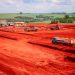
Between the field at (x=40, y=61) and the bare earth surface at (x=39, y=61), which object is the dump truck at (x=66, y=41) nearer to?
the field at (x=40, y=61)

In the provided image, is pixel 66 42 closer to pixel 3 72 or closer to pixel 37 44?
pixel 37 44

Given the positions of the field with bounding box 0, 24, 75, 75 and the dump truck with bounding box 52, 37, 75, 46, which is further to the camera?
the dump truck with bounding box 52, 37, 75, 46

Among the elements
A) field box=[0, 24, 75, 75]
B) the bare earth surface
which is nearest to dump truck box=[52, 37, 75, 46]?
field box=[0, 24, 75, 75]

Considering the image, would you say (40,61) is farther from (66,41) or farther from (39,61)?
(66,41)

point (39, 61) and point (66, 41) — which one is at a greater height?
point (66, 41)

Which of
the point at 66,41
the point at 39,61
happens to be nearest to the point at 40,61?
the point at 39,61

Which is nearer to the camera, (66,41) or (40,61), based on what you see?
(40,61)

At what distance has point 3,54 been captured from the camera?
2003 cm

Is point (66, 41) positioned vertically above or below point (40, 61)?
above

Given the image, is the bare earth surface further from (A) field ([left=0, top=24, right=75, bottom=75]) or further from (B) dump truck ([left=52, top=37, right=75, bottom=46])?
(B) dump truck ([left=52, top=37, right=75, bottom=46])

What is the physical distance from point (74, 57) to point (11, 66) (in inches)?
212

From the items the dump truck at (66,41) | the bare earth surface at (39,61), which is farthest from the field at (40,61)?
the dump truck at (66,41)

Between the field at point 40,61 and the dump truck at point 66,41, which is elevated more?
the dump truck at point 66,41

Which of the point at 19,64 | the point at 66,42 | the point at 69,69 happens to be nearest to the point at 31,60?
the point at 19,64
